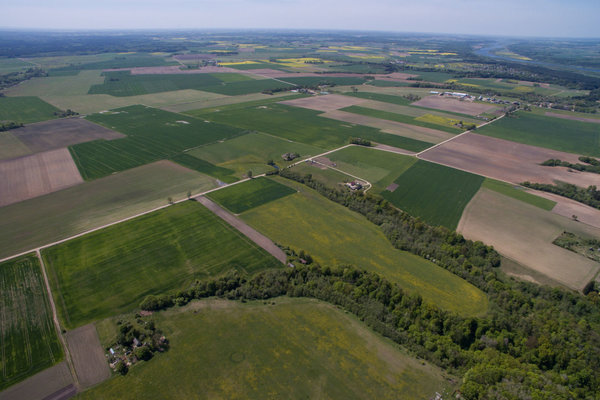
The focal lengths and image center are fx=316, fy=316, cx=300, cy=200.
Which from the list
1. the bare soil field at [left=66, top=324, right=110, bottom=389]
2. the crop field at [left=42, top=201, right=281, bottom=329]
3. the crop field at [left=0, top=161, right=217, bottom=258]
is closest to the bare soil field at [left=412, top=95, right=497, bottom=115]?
the crop field at [left=0, top=161, right=217, bottom=258]

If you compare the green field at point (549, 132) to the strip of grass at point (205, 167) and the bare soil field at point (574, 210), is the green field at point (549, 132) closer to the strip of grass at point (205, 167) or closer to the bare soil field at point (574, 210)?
the bare soil field at point (574, 210)

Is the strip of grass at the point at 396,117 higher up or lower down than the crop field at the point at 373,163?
higher up

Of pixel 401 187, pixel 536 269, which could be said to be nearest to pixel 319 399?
pixel 536 269

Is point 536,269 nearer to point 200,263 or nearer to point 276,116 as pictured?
point 200,263

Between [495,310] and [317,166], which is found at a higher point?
[317,166]

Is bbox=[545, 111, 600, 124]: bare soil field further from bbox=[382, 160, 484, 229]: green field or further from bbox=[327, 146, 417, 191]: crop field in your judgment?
bbox=[327, 146, 417, 191]: crop field

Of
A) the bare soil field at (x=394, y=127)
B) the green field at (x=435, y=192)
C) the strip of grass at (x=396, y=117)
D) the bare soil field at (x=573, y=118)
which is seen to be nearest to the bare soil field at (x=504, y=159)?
the bare soil field at (x=394, y=127)
